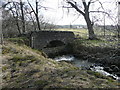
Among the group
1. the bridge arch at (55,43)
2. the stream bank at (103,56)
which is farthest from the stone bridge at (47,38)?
the stream bank at (103,56)

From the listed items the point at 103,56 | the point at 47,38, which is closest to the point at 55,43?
the point at 47,38

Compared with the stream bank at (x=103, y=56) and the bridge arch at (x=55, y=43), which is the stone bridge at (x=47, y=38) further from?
the stream bank at (x=103, y=56)

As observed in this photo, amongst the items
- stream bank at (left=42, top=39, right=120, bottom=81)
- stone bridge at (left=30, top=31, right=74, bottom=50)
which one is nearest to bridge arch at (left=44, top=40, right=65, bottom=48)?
stone bridge at (left=30, top=31, right=74, bottom=50)

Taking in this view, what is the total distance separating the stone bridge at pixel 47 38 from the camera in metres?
14.4

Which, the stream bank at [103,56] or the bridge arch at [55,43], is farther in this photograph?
the bridge arch at [55,43]

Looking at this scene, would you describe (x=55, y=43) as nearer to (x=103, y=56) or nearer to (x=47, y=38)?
(x=47, y=38)

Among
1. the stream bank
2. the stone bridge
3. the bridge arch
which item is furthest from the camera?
the bridge arch

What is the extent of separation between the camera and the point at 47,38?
15.6 m

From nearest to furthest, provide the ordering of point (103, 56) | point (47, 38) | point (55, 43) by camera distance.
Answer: point (103, 56) < point (47, 38) < point (55, 43)

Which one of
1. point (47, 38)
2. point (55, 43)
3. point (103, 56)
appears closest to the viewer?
point (103, 56)

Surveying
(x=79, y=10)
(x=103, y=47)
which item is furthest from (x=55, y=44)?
(x=103, y=47)

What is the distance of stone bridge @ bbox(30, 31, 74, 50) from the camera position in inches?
569

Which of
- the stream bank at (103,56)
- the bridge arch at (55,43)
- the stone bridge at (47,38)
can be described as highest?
the stone bridge at (47,38)

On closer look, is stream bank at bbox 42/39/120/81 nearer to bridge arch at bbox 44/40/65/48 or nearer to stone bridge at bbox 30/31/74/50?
stone bridge at bbox 30/31/74/50
